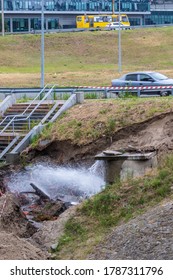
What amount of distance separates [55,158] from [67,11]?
253 ft

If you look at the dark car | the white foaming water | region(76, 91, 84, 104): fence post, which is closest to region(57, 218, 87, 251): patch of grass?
the white foaming water

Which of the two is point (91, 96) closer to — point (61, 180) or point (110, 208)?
point (61, 180)

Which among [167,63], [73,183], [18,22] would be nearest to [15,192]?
[73,183]

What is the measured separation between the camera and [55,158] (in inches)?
1300

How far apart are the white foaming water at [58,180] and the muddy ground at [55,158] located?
0.60 meters

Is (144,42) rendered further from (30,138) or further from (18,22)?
(30,138)

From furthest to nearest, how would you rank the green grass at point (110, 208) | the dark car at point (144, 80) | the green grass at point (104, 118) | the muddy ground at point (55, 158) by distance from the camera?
1. the dark car at point (144, 80)
2. the green grass at point (104, 118)
3. the green grass at point (110, 208)
4. the muddy ground at point (55, 158)

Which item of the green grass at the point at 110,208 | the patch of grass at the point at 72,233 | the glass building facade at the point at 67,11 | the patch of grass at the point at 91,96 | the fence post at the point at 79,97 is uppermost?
the green grass at the point at 110,208

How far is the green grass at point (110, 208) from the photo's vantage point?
20.0 meters

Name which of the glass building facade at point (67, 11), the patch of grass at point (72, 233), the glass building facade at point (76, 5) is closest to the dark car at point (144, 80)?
the patch of grass at point (72, 233)

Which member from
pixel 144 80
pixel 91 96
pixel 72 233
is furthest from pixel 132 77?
pixel 72 233

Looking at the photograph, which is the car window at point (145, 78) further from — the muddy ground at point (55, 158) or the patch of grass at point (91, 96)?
the muddy ground at point (55, 158)

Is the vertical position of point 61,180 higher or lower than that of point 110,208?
lower

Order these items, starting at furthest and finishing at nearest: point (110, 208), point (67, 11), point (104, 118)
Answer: point (67, 11) → point (104, 118) → point (110, 208)
